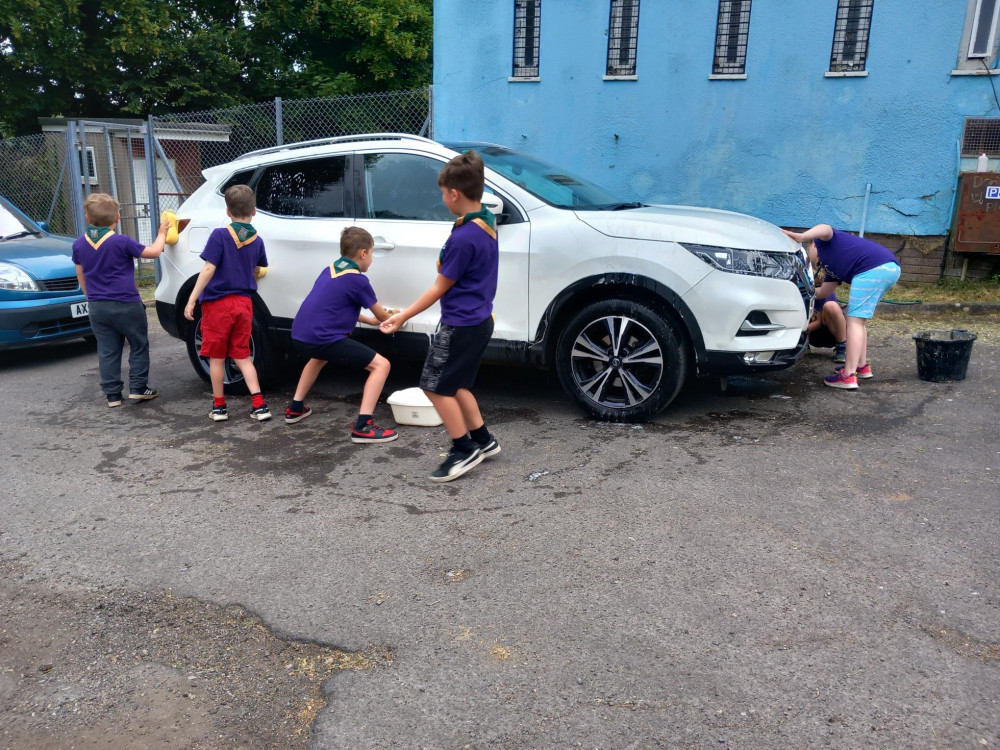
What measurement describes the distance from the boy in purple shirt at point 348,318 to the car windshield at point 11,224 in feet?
17.3

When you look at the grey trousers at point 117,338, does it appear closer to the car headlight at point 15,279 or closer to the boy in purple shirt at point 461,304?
the car headlight at point 15,279

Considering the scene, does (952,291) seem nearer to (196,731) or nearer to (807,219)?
(807,219)

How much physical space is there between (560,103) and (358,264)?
29.0ft

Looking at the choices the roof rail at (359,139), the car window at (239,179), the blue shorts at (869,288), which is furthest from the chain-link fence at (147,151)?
the blue shorts at (869,288)

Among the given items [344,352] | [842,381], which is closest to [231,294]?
[344,352]

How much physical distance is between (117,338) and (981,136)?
10.8 meters

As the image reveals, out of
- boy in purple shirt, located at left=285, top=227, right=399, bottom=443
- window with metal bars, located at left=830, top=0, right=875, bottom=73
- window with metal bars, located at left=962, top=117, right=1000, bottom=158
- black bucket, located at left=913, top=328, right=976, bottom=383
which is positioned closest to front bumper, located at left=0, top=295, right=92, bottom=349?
boy in purple shirt, located at left=285, top=227, right=399, bottom=443

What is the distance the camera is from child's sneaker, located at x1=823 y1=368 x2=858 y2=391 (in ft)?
20.0

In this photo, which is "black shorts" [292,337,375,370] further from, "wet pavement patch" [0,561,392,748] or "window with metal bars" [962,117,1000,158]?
"window with metal bars" [962,117,1000,158]

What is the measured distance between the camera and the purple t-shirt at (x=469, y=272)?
415 cm

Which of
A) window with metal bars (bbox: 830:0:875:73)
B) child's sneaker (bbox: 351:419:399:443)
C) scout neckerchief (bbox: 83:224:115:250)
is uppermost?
window with metal bars (bbox: 830:0:875:73)

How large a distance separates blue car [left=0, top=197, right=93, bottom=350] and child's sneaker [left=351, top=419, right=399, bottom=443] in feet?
13.6

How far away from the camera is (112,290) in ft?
19.6

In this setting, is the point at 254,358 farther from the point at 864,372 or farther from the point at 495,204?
the point at 864,372
